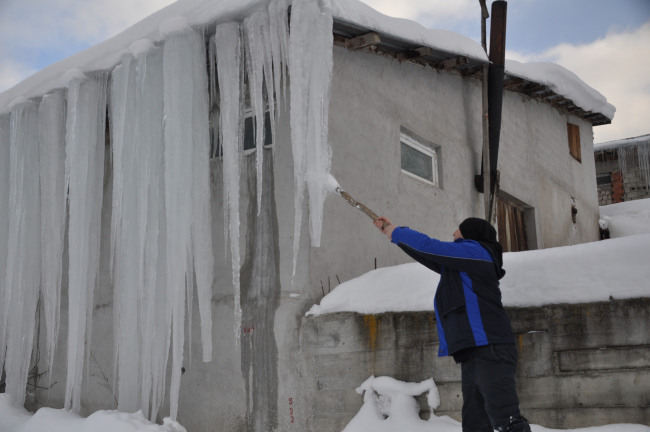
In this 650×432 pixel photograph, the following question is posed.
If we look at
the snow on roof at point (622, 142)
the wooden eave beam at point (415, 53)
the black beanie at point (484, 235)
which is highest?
the snow on roof at point (622, 142)

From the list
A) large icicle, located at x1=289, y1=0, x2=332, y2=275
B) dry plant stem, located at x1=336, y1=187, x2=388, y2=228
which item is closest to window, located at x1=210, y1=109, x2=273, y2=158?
large icicle, located at x1=289, y1=0, x2=332, y2=275

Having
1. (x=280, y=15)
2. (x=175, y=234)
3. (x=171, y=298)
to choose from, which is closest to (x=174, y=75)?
(x=280, y=15)

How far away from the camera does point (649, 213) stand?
1104 centimetres

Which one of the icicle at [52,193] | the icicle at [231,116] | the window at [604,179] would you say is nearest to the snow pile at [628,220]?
the window at [604,179]

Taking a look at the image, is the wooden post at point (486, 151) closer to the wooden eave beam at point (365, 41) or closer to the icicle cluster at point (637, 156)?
the wooden eave beam at point (365, 41)

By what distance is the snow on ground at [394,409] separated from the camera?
13.1 ft

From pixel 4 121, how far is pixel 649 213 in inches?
435

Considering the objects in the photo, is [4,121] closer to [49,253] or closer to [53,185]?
[53,185]

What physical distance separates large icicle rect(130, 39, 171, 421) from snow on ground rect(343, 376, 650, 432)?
184 centimetres

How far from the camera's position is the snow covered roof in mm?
4855

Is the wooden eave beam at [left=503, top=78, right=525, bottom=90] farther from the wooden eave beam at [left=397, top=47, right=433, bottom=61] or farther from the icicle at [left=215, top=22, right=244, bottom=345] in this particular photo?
the icicle at [left=215, top=22, right=244, bottom=345]

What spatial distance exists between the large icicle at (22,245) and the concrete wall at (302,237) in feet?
1.85

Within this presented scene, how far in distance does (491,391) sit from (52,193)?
16.6 feet

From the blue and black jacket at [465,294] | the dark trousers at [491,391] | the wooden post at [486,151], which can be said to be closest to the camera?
the dark trousers at [491,391]
